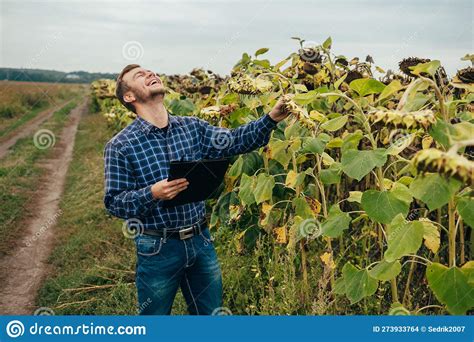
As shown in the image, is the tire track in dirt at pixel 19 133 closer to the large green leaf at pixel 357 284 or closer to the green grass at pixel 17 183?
the green grass at pixel 17 183

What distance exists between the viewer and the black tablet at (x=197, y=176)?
2.42m

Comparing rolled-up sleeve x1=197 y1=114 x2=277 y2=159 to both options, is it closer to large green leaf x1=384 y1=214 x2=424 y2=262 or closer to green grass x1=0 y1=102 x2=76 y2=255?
large green leaf x1=384 y1=214 x2=424 y2=262

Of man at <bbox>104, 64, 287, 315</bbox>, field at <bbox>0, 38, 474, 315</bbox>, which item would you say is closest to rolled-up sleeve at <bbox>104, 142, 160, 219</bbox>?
man at <bbox>104, 64, 287, 315</bbox>

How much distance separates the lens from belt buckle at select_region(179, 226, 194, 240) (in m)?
2.69

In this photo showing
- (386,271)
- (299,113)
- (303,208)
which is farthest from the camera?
(303,208)

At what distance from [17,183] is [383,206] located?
701 centimetres

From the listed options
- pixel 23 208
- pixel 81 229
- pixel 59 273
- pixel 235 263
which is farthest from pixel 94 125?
pixel 235 263

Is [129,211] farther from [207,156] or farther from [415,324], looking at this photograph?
[415,324]

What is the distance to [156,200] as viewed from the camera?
2.54m

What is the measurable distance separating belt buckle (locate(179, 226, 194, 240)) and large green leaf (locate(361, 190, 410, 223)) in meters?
0.83

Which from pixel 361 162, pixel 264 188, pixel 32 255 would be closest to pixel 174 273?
pixel 264 188

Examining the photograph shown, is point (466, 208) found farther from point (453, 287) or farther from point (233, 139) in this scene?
point (233, 139)

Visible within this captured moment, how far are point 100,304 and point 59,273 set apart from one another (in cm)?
89

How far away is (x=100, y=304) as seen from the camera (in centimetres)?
406
